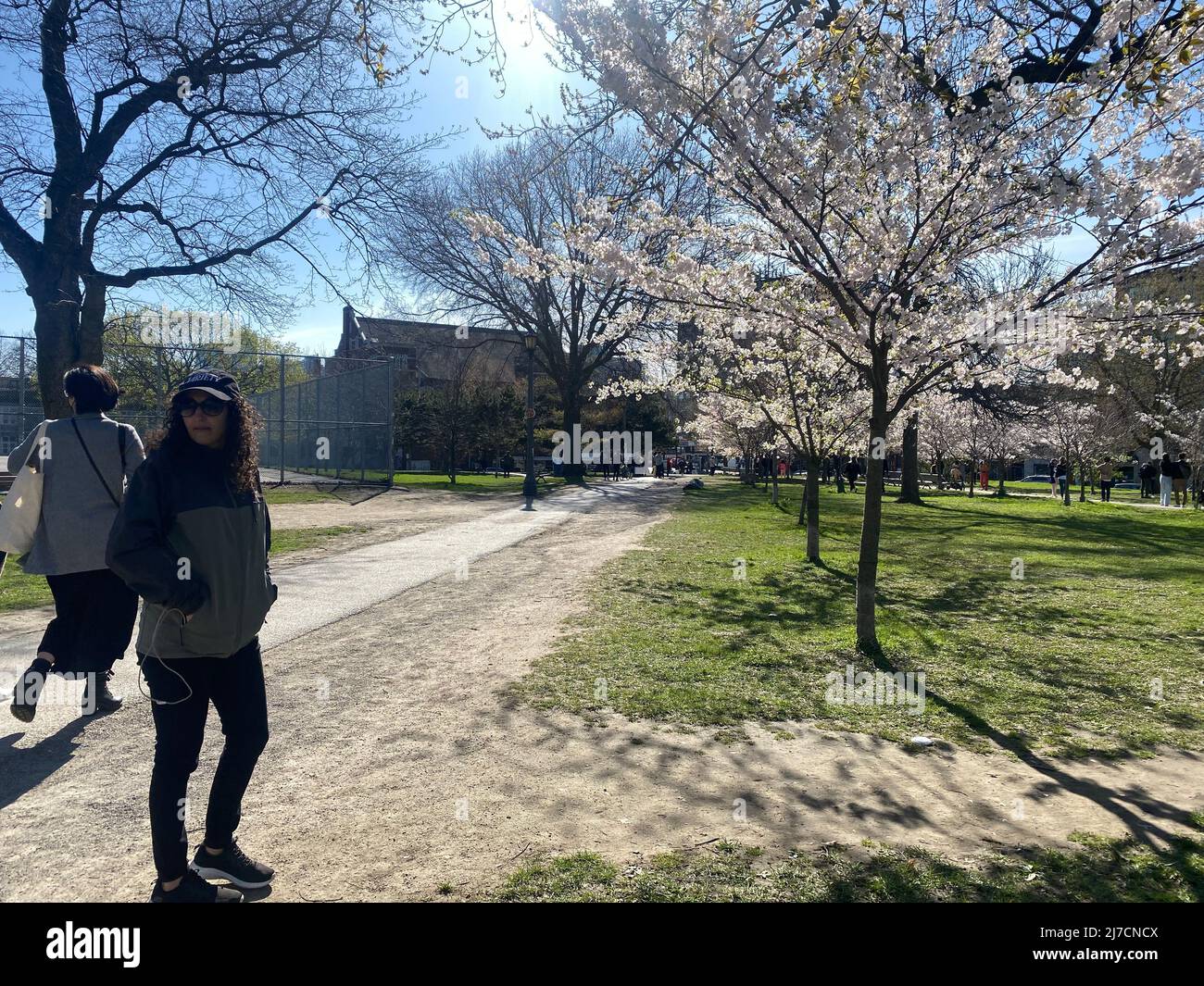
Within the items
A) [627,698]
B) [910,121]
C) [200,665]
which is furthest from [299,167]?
[200,665]

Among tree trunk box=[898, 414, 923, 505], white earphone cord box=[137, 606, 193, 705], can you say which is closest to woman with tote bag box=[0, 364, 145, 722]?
white earphone cord box=[137, 606, 193, 705]

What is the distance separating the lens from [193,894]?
280 cm

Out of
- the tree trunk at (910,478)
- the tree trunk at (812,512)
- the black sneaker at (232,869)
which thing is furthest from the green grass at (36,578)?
the tree trunk at (910,478)

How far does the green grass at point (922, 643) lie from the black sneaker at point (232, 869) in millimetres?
2395

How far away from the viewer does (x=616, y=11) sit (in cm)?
546

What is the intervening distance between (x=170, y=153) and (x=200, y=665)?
13973 mm

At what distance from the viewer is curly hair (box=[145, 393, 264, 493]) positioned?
292 cm

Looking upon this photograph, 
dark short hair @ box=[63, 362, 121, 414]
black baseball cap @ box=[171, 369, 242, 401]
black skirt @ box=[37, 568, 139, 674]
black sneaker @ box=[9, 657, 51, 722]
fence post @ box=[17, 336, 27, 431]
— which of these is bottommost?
black sneaker @ box=[9, 657, 51, 722]

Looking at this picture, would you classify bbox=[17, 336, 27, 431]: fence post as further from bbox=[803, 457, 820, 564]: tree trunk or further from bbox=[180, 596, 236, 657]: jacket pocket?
bbox=[180, 596, 236, 657]: jacket pocket

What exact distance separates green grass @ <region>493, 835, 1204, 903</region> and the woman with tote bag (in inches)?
119

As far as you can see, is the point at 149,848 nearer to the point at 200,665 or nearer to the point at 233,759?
the point at 233,759

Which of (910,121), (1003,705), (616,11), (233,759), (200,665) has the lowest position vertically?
(1003,705)

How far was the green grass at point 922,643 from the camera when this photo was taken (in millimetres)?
5094

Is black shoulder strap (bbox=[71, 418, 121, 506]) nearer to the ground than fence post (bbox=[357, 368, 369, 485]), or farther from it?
nearer to the ground
